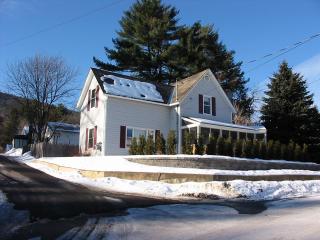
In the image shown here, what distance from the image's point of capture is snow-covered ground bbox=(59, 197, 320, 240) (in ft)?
27.0

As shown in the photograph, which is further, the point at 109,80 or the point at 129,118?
the point at 109,80

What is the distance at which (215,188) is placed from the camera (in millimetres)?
16406

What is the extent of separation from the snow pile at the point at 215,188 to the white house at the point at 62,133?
1323 inches

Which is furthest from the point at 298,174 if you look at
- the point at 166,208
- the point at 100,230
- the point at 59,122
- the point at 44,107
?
the point at 59,122

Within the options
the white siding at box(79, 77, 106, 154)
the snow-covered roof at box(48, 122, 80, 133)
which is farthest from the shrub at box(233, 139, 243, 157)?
the snow-covered roof at box(48, 122, 80, 133)

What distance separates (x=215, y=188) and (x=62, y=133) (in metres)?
37.6

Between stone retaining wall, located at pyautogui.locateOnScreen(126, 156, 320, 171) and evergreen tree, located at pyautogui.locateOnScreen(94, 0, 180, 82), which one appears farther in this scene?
evergreen tree, located at pyautogui.locateOnScreen(94, 0, 180, 82)

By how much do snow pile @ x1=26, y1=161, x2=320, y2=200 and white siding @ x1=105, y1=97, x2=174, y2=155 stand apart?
10.3 metres

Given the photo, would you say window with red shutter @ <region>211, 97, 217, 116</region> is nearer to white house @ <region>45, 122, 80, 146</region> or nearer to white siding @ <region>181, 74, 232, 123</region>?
white siding @ <region>181, 74, 232, 123</region>

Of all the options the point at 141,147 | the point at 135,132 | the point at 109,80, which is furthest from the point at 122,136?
the point at 109,80

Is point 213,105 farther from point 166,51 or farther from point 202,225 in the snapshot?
point 202,225

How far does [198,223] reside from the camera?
9.75 meters

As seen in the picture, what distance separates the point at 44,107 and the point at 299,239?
119ft

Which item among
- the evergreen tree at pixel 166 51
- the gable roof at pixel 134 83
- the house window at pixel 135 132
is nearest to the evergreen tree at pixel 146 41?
the evergreen tree at pixel 166 51
